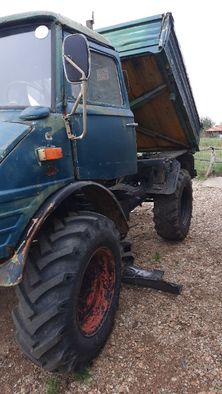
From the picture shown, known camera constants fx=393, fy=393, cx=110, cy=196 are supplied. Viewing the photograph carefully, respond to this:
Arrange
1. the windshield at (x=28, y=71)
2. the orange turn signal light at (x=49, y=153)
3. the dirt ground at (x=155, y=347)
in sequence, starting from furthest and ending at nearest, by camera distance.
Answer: the windshield at (x=28, y=71) → the dirt ground at (x=155, y=347) → the orange turn signal light at (x=49, y=153)

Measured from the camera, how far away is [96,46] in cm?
355

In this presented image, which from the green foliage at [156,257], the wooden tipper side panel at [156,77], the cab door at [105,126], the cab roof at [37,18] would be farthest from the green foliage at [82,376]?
the wooden tipper side panel at [156,77]

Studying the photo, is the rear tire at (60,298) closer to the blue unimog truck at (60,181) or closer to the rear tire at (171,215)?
the blue unimog truck at (60,181)

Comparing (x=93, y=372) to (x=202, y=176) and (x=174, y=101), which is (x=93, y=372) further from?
(x=202, y=176)

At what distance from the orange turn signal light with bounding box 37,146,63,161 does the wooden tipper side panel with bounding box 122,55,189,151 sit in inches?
93.6

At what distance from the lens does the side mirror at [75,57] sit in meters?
2.58

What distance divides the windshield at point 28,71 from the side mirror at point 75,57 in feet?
1.01

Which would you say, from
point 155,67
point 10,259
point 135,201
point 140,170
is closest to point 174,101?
point 155,67

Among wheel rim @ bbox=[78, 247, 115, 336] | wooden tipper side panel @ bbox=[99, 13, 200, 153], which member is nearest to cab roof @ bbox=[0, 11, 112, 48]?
wooden tipper side panel @ bbox=[99, 13, 200, 153]

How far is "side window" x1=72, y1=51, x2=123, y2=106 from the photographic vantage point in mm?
Answer: 3444

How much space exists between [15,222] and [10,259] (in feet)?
0.75

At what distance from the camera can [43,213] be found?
2.54 metres

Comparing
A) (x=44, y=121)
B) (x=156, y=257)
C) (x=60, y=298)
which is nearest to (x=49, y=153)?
(x=44, y=121)

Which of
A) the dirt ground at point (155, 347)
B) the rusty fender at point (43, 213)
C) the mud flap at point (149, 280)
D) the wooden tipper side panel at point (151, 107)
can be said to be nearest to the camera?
the rusty fender at point (43, 213)
